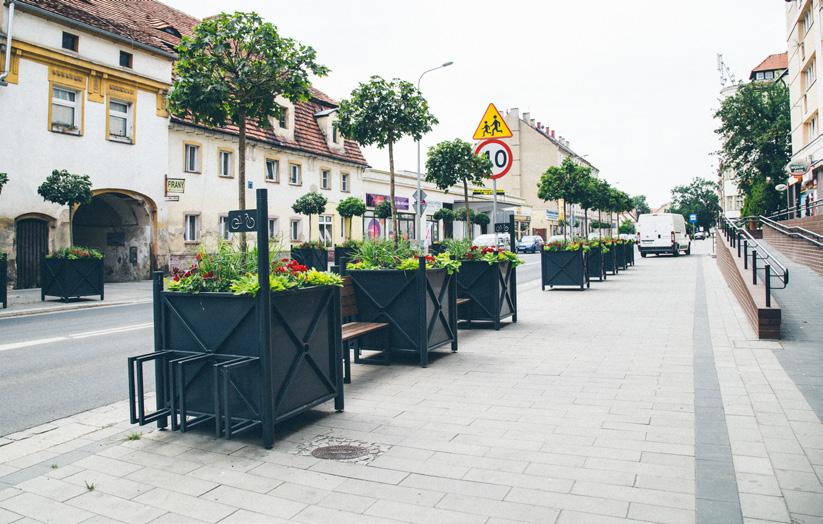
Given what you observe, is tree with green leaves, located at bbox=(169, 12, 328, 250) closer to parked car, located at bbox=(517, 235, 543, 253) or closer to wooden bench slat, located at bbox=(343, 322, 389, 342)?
wooden bench slat, located at bbox=(343, 322, 389, 342)

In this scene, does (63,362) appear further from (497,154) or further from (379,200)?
(379,200)

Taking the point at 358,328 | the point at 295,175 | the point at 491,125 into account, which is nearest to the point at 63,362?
the point at 358,328

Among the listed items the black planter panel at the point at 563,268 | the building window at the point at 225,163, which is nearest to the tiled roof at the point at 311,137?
the building window at the point at 225,163

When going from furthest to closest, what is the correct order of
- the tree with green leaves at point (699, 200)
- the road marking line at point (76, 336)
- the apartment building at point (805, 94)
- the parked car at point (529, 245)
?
the tree with green leaves at point (699, 200)
the parked car at point (529, 245)
the apartment building at point (805, 94)
the road marking line at point (76, 336)

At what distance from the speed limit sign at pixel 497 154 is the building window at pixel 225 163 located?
22.0 metres

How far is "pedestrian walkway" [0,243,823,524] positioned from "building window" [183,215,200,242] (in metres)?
22.5

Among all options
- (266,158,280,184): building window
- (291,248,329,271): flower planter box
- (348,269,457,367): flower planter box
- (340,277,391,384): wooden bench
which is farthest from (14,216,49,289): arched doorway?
(348,269,457,367): flower planter box

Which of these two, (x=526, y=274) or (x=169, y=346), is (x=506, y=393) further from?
(x=526, y=274)

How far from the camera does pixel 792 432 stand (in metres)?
4.68

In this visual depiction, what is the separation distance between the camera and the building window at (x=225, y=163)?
97.5 ft

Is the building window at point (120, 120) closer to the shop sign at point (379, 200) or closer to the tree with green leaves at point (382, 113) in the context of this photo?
the tree with green leaves at point (382, 113)

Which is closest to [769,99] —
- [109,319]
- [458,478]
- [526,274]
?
[526,274]

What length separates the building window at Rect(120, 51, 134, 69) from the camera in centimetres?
2455

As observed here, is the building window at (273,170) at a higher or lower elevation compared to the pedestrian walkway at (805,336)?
higher
